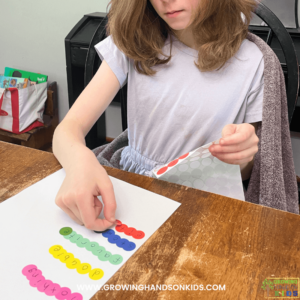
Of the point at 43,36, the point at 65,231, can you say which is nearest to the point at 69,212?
the point at 65,231

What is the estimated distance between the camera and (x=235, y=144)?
0.51 m

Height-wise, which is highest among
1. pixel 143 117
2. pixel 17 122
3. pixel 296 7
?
pixel 296 7

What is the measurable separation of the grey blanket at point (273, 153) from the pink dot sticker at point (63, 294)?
0.43 meters

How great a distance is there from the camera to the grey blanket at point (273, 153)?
62cm

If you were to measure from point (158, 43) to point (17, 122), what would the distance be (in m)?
1.33

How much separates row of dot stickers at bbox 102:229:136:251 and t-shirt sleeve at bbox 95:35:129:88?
490 millimetres

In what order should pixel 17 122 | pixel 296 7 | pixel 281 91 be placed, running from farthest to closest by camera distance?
pixel 17 122, pixel 296 7, pixel 281 91

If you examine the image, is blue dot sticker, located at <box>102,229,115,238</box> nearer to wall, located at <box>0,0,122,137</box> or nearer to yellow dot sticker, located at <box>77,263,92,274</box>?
yellow dot sticker, located at <box>77,263,92,274</box>

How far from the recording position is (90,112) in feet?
2.35

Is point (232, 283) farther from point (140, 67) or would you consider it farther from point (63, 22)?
point (63, 22)

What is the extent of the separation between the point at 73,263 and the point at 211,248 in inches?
6.9

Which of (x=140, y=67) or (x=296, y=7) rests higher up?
(x=296, y=7)

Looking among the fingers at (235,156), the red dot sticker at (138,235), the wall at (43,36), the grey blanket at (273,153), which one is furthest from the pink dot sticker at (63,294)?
the wall at (43,36)

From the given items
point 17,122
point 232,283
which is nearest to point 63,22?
point 17,122
